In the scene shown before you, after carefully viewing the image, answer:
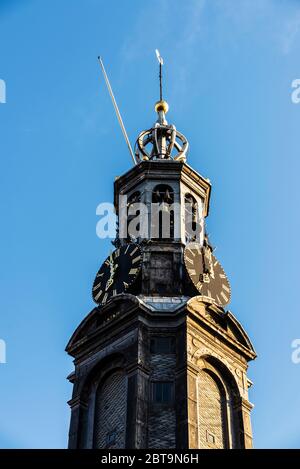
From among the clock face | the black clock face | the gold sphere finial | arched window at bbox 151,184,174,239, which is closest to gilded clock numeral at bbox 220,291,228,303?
the clock face

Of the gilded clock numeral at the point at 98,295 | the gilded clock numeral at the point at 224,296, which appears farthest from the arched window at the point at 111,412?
the gilded clock numeral at the point at 224,296

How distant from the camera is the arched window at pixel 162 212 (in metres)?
65.1

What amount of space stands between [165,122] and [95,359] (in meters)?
20.9

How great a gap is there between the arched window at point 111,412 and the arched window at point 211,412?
12.4ft

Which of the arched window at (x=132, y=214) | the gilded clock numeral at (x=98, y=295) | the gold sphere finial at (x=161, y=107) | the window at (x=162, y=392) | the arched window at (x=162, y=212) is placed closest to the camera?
the window at (x=162, y=392)

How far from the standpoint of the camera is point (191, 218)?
67.8 meters

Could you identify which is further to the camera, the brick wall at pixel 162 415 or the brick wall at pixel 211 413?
the brick wall at pixel 211 413

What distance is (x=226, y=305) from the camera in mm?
62219

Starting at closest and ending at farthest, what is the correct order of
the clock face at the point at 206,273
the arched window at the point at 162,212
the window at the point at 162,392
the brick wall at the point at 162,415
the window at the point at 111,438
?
the brick wall at the point at 162,415 → the window at the point at 111,438 → the window at the point at 162,392 → the clock face at the point at 206,273 → the arched window at the point at 162,212

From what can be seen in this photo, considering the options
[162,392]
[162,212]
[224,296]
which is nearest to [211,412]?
[162,392]

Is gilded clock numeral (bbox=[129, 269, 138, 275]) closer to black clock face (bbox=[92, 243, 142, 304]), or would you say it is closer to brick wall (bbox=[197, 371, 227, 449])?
black clock face (bbox=[92, 243, 142, 304])

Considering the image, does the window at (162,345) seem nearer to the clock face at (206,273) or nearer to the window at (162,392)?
the window at (162,392)

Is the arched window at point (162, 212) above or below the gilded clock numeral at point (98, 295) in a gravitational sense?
above
